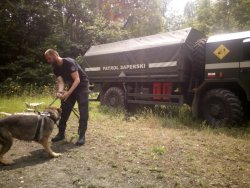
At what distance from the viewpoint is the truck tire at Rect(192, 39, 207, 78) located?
836 cm

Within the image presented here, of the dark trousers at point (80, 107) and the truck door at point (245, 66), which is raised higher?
the truck door at point (245, 66)

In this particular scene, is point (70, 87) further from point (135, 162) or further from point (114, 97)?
point (114, 97)

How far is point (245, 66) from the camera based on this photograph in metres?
7.35

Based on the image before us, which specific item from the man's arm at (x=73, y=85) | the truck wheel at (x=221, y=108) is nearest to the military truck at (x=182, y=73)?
the truck wheel at (x=221, y=108)

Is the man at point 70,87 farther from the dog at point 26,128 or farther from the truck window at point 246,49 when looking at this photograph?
the truck window at point 246,49

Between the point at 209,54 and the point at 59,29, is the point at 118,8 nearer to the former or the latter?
the point at 59,29

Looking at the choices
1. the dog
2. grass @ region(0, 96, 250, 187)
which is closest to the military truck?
grass @ region(0, 96, 250, 187)

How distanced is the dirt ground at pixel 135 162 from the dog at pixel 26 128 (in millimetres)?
360

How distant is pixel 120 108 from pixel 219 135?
181 inches

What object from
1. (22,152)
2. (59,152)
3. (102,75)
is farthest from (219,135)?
(102,75)

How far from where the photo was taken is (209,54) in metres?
8.09

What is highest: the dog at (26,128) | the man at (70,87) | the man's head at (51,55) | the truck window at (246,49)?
the truck window at (246,49)

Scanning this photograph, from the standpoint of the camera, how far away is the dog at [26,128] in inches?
176

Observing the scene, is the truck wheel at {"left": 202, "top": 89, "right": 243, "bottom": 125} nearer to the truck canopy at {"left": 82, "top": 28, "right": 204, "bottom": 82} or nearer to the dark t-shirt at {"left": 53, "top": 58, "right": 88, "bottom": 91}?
the truck canopy at {"left": 82, "top": 28, "right": 204, "bottom": 82}
